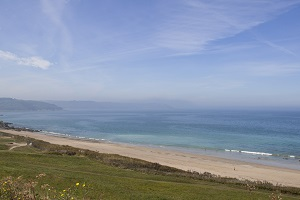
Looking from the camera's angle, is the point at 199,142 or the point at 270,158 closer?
the point at 270,158

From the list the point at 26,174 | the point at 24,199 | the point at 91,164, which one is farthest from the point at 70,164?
the point at 24,199

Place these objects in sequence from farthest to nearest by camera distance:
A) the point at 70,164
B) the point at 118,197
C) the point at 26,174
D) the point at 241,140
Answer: the point at 241,140 < the point at 70,164 < the point at 26,174 < the point at 118,197

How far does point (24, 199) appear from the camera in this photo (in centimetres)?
795

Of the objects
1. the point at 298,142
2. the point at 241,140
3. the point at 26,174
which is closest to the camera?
the point at 26,174

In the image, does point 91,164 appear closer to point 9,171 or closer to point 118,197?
point 9,171

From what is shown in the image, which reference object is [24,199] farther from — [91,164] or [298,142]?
[298,142]

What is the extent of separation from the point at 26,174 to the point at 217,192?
44.8 feet

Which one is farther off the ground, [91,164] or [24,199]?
[24,199]

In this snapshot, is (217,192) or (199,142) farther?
(199,142)

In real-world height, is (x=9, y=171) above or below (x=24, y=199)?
below

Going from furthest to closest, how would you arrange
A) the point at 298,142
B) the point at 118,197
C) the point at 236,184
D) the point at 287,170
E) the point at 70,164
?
the point at 298,142 → the point at 287,170 → the point at 70,164 → the point at 236,184 → the point at 118,197

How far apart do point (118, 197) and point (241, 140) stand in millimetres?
72840

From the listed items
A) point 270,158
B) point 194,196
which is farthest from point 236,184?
point 270,158

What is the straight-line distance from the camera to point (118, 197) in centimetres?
1731
